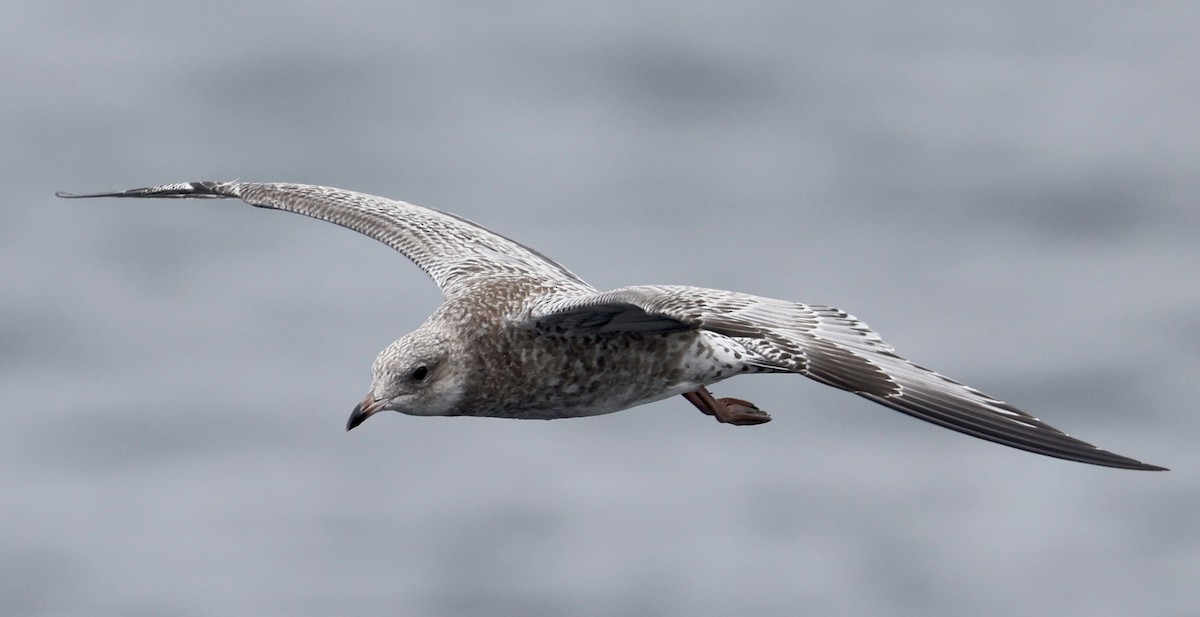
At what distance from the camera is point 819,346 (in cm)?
1706

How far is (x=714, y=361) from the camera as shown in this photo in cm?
1791

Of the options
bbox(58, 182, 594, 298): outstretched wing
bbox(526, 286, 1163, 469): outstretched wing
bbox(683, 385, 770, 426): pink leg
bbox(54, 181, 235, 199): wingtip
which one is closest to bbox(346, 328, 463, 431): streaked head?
Result: bbox(526, 286, 1163, 469): outstretched wing

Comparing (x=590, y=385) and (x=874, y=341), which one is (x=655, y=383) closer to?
(x=590, y=385)

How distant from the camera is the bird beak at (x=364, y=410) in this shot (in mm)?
16703

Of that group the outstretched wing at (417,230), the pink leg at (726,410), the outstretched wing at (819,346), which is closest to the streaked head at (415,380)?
the outstretched wing at (819,346)

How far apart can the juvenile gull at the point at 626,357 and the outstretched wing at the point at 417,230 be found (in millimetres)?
598

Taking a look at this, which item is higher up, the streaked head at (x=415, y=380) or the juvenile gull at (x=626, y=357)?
the juvenile gull at (x=626, y=357)

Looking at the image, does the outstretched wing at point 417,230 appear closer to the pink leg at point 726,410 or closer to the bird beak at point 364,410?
the pink leg at point 726,410

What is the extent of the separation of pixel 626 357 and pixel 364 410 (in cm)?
253

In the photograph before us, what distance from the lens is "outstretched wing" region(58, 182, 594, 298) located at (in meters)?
20.1

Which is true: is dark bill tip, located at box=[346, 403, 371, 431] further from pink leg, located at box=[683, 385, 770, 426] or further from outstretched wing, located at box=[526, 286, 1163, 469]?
pink leg, located at box=[683, 385, 770, 426]

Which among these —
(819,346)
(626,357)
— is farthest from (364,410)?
(819,346)

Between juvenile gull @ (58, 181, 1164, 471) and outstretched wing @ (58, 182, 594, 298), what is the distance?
0.60m

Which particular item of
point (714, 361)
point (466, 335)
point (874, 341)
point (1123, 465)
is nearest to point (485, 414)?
point (466, 335)
